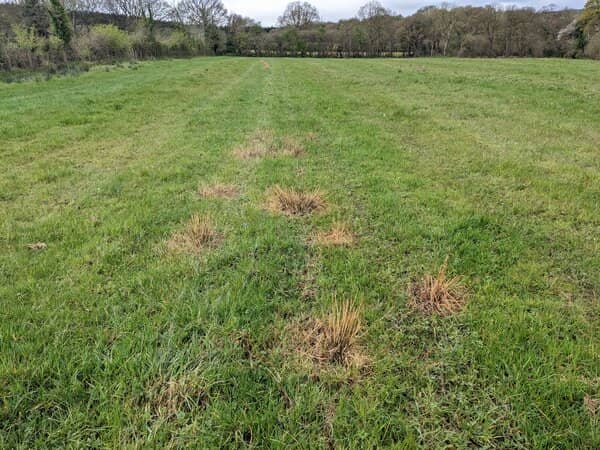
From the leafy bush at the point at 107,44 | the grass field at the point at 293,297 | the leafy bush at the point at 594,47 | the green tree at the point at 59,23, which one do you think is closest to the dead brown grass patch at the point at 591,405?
the grass field at the point at 293,297

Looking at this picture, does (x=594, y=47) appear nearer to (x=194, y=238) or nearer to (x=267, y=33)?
(x=194, y=238)

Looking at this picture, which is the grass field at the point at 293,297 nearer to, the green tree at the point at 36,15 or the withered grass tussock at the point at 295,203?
the withered grass tussock at the point at 295,203

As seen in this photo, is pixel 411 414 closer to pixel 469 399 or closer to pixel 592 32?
pixel 469 399

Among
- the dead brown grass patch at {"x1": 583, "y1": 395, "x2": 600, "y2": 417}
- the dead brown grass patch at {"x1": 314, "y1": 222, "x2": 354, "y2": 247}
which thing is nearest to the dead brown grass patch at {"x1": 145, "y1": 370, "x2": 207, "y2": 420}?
the dead brown grass patch at {"x1": 314, "y1": 222, "x2": 354, "y2": 247}

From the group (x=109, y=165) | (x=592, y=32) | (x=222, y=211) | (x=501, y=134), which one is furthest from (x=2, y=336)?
(x=592, y=32)

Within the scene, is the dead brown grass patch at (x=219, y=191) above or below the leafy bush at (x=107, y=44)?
below

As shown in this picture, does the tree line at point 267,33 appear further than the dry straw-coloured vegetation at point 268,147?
Yes

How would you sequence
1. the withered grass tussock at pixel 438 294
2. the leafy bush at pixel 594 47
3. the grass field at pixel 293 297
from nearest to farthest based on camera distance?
the grass field at pixel 293 297, the withered grass tussock at pixel 438 294, the leafy bush at pixel 594 47

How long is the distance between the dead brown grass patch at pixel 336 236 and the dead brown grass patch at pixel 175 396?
2.03m

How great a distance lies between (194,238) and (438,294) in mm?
A: 2621

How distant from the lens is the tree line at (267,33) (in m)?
38.0

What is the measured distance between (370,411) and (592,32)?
64979 millimetres

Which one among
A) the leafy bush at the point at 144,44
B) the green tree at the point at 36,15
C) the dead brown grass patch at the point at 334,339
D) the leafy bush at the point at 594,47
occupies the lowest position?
the dead brown grass patch at the point at 334,339

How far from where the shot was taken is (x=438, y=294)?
282 centimetres
